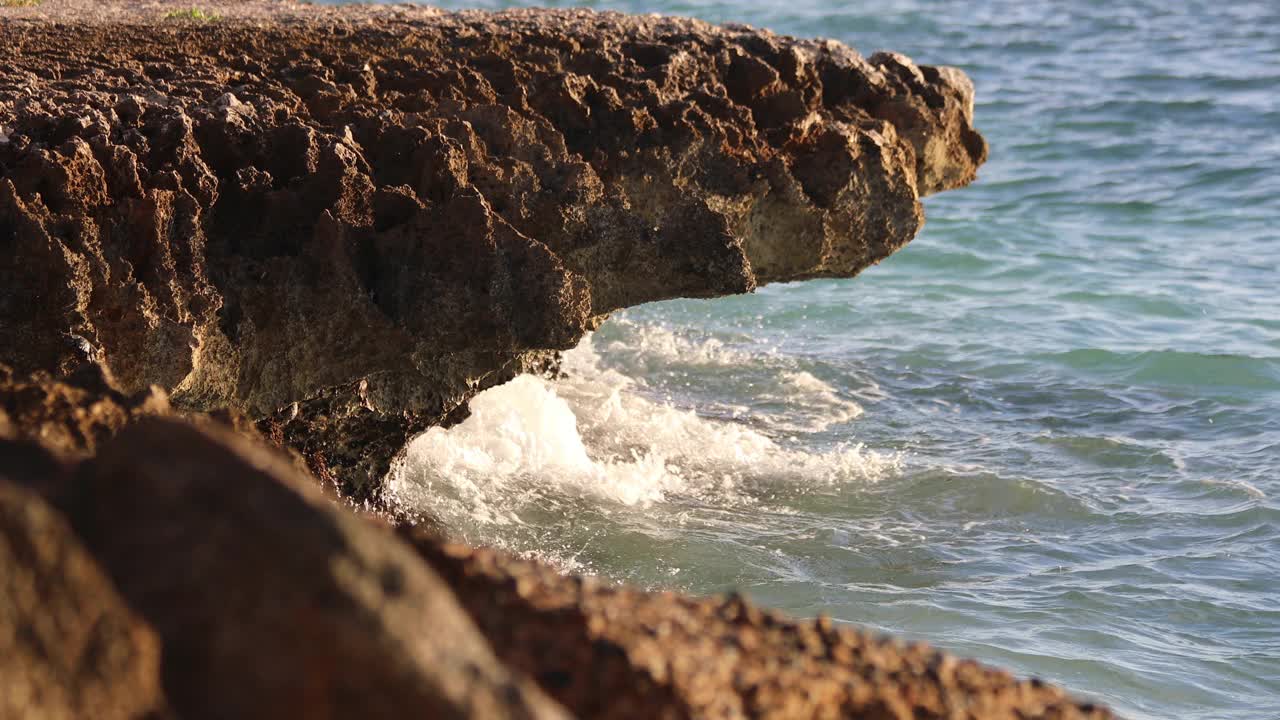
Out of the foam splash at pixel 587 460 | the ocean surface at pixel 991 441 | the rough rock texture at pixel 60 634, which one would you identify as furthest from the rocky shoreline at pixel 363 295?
the ocean surface at pixel 991 441

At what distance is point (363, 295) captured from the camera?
170 inches

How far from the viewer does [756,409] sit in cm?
771

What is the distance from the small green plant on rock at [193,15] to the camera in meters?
5.86

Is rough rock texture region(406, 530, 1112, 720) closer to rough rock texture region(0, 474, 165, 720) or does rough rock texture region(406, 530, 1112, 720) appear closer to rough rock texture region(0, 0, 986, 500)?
rough rock texture region(0, 474, 165, 720)

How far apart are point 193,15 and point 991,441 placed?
4513mm

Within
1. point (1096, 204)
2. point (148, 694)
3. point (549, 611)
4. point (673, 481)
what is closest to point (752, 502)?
point (673, 481)

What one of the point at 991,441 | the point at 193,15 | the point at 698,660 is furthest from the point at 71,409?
the point at 991,441

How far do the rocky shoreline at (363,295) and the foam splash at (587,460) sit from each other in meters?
0.38

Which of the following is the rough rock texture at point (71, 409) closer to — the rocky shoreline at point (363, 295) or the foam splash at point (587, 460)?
the rocky shoreline at point (363, 295)

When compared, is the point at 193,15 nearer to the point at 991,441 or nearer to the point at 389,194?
the point at 389,194

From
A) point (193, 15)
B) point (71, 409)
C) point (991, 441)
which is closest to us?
point (71, 409)

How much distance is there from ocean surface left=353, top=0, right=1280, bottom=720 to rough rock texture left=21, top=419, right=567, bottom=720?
12.3 feet

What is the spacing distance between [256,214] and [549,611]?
2.79m

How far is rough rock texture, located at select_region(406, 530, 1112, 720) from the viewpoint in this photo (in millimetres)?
1767
